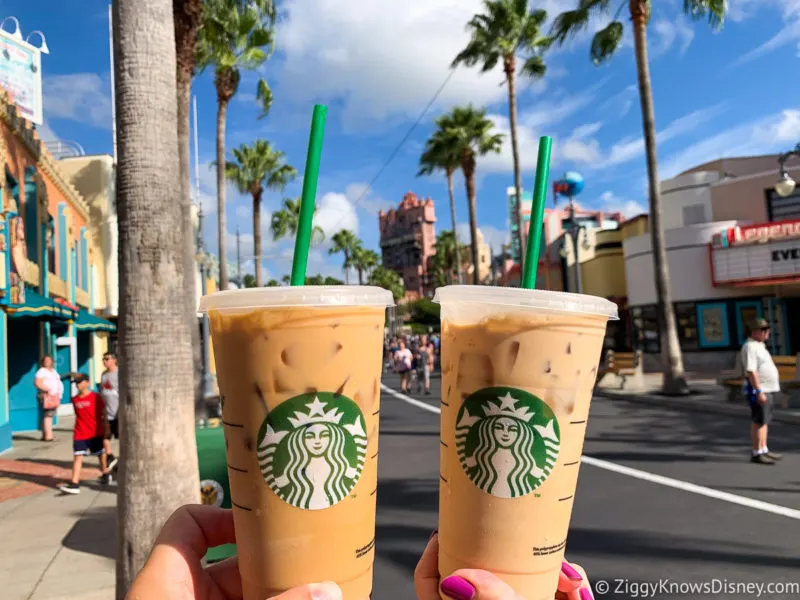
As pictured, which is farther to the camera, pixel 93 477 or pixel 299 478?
pixel 93 477

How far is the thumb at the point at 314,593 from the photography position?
Result: 1.15 metres

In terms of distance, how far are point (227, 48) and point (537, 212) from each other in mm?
14411

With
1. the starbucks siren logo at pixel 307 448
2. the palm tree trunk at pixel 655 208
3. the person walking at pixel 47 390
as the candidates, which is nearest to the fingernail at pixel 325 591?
the starbucks siren logo at pixel 307 448

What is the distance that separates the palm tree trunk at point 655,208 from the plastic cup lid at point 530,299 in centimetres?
1404

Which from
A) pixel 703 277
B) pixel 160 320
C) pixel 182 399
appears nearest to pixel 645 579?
pixel 182 399

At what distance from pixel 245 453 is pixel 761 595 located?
14.2ft

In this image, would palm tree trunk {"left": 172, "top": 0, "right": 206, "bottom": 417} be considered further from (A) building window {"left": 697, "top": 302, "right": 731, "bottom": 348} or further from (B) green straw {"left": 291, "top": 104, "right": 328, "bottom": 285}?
(A) building window {"left": 697, "top": 302, "right": 731, "bottom": 348}

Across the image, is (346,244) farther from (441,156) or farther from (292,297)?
(292,297)

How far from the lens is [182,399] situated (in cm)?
363

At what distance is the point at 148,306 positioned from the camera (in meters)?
3.47

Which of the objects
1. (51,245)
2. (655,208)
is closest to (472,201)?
(655,208)

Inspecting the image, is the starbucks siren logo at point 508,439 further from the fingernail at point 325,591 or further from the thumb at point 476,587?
the fingernail at point 325,591

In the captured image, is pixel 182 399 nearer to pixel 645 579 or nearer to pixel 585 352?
pixel 585 352

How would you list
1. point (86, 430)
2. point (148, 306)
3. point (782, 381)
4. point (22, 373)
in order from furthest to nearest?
point (22, 373), point (782, 381), point (86, 430), point (148, 306)
